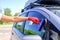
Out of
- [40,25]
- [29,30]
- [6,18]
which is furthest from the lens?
[29,30]

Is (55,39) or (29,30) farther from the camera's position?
(29,30)

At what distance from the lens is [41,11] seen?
4195mm

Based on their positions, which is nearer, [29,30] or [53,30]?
[53,30]

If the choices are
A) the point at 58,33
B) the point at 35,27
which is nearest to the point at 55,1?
the point at 35,27

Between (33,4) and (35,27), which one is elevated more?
(33,4)

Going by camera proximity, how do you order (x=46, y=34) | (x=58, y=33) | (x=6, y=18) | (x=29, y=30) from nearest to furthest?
(x=6, y=18), (x=58, y=33), (x=46, y=34), (x=29, y=30)

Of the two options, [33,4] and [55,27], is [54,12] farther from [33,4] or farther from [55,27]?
→ [33,4]

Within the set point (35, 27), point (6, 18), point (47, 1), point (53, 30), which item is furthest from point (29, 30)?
point (6, 18)

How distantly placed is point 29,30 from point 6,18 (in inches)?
72.2

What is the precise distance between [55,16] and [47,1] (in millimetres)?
1174

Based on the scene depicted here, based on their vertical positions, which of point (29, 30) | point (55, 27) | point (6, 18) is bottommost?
point (29, 30)

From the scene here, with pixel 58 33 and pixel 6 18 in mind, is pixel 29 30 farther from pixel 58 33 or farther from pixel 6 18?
pixel 6 18

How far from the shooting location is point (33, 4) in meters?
4.90

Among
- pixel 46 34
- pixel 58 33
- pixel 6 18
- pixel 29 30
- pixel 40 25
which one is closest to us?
pixel 6 18
